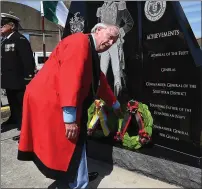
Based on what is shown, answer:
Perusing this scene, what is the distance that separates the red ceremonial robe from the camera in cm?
237

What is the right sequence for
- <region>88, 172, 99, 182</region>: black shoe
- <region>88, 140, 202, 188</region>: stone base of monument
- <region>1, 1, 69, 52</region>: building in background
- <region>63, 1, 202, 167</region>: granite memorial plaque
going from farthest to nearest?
<region>1, 1, 69, 52</region>: building in background
<region>88, 172, 99, 182</region>: black shoe
<region>63, 1, 202, 167</region>: granite memorial plaque
<region>88, 140, 202, 188</region>: stone base of monument

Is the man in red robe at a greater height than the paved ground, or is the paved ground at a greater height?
the man in red robe

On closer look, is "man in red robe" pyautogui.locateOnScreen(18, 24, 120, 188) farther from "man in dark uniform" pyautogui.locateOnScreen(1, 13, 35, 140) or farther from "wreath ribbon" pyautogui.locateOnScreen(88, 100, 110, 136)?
"man in dark uniform" pyautogui.locateOnScreen(1, 13, 35, 140)

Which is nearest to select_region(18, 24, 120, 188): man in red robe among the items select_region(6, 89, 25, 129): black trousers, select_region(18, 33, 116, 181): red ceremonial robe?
select_region(18, 33, 116, 181): red ceremonial robe

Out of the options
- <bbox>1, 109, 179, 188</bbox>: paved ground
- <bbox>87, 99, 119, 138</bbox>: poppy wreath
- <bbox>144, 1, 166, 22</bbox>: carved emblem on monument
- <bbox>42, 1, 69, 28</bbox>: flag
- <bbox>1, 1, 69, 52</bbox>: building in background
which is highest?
<bbox>1, 1, 69, 52</bbox>: building in background

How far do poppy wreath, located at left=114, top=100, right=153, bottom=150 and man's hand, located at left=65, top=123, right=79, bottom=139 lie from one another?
1085mm

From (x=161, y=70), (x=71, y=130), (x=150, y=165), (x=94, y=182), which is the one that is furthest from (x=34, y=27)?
(x=71, y=130)

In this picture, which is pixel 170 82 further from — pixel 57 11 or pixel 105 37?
pixel 57 11

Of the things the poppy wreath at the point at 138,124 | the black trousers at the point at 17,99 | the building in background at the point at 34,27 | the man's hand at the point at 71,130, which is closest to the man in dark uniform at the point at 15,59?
the black trousers at the point at 17,99

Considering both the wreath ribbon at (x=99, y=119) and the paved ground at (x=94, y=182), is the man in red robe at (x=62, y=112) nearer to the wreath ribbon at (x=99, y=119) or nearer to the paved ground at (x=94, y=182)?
the paved ground at (x=94, y=182)

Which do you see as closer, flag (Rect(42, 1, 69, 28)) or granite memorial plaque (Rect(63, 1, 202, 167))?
granite memorial plaque (Rect(63, 1, 202, 167))

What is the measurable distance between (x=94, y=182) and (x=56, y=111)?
1018 millimetres

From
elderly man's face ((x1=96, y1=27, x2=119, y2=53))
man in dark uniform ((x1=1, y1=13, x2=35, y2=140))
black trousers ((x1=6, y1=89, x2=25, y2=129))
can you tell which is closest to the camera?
elderly man's face ((x1=96, y1=27, x2=119, y2=53))

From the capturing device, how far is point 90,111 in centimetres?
386
